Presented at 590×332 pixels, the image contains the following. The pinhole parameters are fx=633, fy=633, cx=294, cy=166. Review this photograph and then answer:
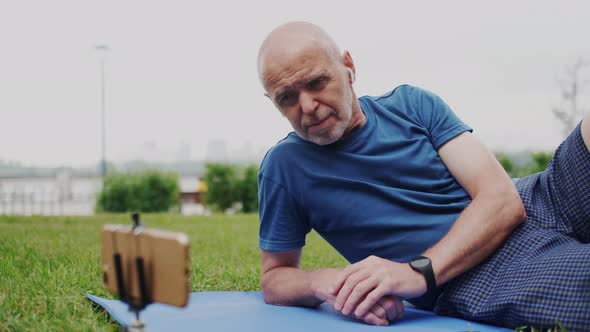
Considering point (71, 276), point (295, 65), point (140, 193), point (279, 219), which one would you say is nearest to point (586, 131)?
point (295, 65)

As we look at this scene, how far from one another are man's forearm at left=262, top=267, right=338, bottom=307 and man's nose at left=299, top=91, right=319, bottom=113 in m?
0.64

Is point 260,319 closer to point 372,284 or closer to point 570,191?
point 372,284

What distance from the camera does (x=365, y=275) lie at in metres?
2.26

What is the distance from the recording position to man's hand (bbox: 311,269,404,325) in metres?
2.33

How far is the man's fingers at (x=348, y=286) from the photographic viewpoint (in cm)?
227

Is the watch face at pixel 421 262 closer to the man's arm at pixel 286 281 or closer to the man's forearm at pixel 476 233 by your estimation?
the man's forearm at pixel 476 233

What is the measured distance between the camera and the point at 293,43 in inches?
98.9

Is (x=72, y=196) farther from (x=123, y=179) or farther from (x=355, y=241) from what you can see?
(x=355, y=241)

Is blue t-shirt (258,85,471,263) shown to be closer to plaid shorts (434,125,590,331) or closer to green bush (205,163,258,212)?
plaid shorts (434,125,590,331)

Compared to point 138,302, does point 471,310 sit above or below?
below

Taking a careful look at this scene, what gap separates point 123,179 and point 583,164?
18.1 meters

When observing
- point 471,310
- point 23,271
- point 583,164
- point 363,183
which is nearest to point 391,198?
point 363,183

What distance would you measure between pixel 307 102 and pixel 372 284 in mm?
737

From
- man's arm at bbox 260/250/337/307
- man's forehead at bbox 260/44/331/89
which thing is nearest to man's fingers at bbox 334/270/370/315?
man's arm at bbox 260/250/337/307
